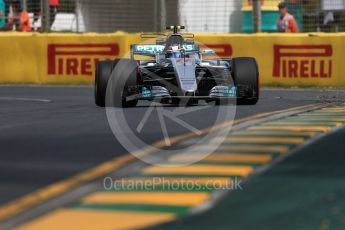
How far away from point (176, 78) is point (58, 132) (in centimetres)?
331

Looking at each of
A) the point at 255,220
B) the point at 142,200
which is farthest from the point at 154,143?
the point at 255,220

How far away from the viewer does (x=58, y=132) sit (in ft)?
32.1

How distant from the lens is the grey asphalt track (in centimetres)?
701

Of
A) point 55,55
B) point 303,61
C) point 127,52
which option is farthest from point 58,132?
point 55,55

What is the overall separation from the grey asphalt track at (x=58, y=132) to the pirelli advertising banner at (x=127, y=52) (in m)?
2.22

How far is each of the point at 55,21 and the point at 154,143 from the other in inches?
643

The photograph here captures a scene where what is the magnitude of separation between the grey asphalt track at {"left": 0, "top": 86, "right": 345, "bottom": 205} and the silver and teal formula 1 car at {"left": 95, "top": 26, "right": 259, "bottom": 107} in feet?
0.95

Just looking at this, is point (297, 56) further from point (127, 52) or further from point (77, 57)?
point (77, 57)

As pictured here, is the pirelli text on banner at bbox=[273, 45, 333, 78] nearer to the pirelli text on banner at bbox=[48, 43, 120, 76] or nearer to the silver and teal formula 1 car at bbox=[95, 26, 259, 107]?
the pirelli text on banner at bbox=[48, 43, 120, 76]

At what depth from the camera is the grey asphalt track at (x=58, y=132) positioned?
23.0ft

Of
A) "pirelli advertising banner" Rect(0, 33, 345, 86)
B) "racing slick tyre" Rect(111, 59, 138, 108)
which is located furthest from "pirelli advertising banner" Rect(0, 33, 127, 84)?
"racing slick tyre" Rect(111, 59, 138, 108)

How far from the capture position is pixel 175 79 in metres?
12.7

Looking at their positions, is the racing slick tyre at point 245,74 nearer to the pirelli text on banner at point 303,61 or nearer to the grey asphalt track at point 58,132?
the grey asphalt track at point 58,132

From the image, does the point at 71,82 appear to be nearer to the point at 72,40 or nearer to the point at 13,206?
the point at 72,40
